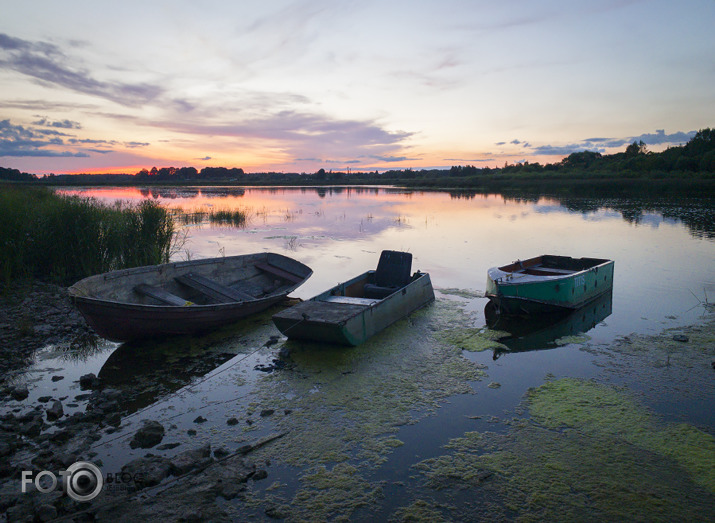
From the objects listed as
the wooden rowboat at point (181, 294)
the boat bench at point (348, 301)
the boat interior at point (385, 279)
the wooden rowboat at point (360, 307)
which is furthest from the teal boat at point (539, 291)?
the wooden rowboat at point (181, 294)

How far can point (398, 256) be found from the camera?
9969 mm

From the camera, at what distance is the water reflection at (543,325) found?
25.8ft

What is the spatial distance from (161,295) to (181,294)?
0.77 meters

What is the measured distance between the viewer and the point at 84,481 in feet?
12.8

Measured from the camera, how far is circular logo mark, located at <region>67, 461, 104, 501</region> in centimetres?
368

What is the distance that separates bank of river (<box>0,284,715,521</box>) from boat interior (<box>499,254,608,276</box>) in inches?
125

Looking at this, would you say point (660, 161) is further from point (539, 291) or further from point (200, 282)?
point (200, 282)

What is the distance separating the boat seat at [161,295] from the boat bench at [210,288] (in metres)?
0.62

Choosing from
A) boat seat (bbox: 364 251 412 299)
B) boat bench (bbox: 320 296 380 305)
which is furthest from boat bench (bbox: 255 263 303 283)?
boat bench (bbox: 320 296 380 305)

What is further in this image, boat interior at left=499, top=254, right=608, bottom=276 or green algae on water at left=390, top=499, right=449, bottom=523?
boat interior at left=499, top=254, right=608, bottom=276

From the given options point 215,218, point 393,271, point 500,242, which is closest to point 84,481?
point 393,271

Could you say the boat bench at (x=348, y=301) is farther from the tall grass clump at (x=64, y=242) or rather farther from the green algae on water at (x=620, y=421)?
the tall grass clump at (x=64, y=242)

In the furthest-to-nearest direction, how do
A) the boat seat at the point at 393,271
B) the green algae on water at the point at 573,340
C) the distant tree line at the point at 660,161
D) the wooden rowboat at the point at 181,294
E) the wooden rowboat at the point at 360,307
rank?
the distant tree line at the point at 660,161 → the boat seat at the point at 393,271 → the green algae on water at the point at 573,340 → the wooden rowboat at the point at 360,307 → the wooden rowboat at the point at 181,294

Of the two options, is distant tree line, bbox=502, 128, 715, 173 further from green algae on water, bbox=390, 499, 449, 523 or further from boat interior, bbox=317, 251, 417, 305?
green algae on water, bbox=390, 499, 449, 523
